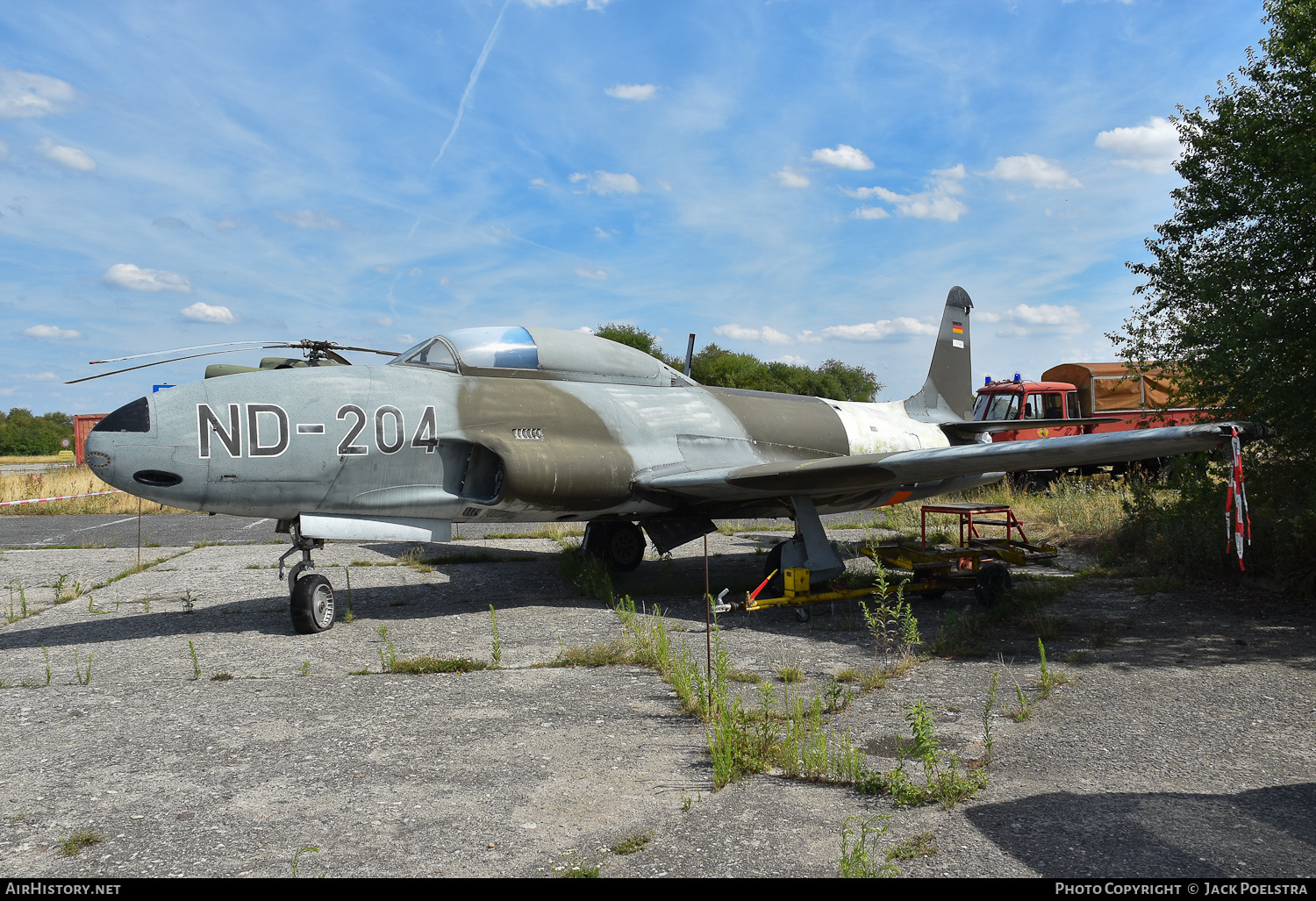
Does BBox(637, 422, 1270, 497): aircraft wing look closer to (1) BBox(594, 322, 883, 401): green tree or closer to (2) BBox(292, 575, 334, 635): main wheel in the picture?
(2) BBox(292, 575, 334, 635): main wheel

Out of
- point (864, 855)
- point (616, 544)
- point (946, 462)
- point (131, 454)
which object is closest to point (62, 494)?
point (616, 544)

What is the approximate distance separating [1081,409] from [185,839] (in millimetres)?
24354

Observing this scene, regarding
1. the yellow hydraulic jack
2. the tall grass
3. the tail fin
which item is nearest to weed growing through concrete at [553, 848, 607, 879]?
the yellow hydraulic jack

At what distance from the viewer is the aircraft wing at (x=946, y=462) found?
6430 millimetres

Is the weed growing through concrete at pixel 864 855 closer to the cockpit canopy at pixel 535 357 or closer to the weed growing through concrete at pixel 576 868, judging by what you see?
the weed growing through concrete at pixel 576 868

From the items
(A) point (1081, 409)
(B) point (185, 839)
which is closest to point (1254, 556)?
(B) point (185, 839)

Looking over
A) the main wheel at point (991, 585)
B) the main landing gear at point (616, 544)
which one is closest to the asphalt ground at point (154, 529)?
the main landing gear at point (616, 544)

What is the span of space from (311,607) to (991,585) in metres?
6.74

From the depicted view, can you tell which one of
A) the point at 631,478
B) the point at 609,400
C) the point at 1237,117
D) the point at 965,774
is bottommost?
the point at 965,774

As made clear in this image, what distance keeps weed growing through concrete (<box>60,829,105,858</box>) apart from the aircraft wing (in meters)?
5.95

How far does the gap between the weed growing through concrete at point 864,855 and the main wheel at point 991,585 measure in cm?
503

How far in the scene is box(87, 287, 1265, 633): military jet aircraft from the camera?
6621mm

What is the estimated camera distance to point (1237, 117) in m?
9.09
